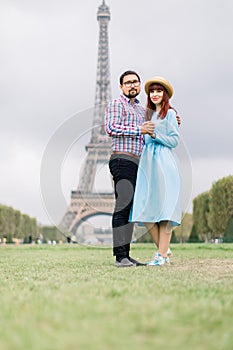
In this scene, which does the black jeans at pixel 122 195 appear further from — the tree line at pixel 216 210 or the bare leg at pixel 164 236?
the tree line at pixel 216 210

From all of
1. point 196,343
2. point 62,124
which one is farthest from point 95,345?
point 62,124

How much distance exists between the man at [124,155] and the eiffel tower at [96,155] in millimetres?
24185

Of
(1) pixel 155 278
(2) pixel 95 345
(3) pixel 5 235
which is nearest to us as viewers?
(2) pixel 95 345

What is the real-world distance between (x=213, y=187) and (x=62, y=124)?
40660 mm

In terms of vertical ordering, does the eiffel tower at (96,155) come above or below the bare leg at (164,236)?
above

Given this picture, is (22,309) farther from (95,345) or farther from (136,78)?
(136,78)

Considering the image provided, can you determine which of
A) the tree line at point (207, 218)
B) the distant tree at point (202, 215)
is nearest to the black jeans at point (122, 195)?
the tree line at point (207, 218)

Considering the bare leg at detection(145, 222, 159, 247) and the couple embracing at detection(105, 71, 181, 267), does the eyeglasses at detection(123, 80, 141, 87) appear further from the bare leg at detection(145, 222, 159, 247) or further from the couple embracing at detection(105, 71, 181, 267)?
the bare leg at detection(145, 222, 159, 247)

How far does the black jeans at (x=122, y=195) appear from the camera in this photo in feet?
20.8

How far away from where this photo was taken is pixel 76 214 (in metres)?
45.6

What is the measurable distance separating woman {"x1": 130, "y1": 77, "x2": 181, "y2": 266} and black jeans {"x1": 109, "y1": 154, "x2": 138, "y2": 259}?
97mm

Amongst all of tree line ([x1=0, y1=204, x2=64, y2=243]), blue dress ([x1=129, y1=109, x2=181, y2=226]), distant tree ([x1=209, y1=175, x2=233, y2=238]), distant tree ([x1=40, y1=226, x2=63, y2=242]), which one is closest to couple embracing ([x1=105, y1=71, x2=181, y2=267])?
blue dress ([x1=129, y1=109, x2=181, y2=226])

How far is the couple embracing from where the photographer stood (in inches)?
242

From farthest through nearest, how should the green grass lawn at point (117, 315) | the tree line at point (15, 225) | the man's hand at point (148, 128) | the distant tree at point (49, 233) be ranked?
1. the distant tree at point (49, 233)
2. the tree line at point (15, 225)
3. the man's hand at point (148, 128)
4. the green grass lawn at point (117, 315)
